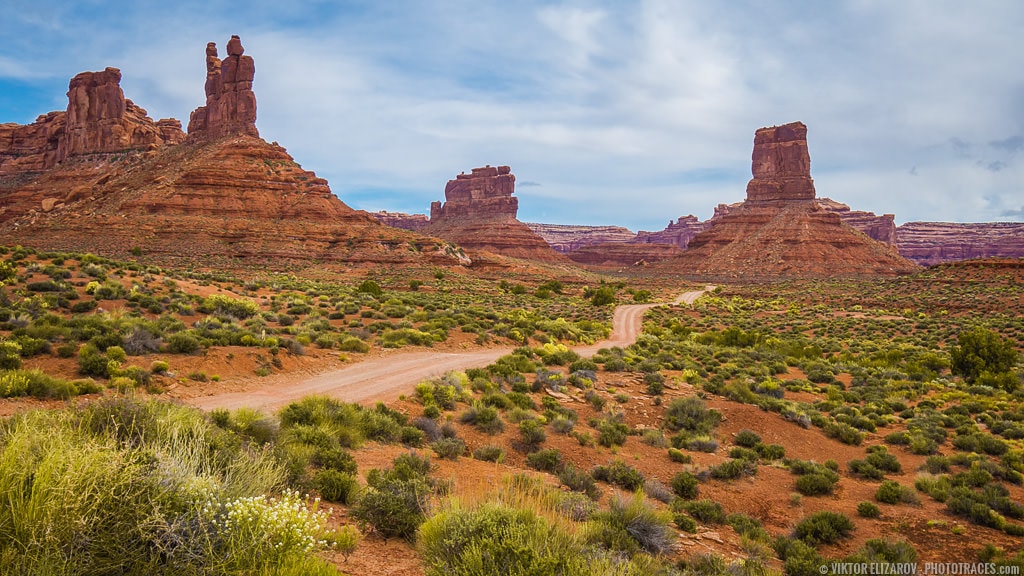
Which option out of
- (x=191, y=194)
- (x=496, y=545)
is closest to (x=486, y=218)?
(x=191, y=194)

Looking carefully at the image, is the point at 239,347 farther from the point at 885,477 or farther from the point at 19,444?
the point at 885,477

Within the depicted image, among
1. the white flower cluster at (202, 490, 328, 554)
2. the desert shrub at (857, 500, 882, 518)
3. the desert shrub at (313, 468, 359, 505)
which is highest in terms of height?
the white flower cluster at (202, 490, 328, 554)

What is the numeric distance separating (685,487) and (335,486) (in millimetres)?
6435

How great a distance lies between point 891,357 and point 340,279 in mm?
50317

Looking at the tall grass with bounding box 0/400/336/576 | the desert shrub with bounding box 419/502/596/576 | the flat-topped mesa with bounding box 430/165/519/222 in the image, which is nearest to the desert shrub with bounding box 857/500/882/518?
the desert shrub with bounding box 419/502/596/576

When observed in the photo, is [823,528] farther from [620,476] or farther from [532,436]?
[532,436]

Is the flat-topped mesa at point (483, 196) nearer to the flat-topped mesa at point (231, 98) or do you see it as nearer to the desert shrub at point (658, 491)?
the flat-topped mesa at point (231, 98)

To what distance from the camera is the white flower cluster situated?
357 cm

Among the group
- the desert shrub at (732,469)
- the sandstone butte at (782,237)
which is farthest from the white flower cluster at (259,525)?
the sandstone butte at (782,237)

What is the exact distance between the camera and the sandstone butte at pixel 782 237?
10475 cm

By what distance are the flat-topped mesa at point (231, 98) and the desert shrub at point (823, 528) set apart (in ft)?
351

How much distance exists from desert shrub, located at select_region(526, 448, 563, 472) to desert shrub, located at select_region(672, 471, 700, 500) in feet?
7.28

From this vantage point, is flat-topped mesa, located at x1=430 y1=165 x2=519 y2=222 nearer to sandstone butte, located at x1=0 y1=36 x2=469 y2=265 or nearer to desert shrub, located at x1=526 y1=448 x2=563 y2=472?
sandstone butte, located at x1=0 y1=36 x2=469 y2=265

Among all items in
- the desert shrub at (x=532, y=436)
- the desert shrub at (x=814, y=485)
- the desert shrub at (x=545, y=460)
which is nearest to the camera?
the desert shrub at (x=545, y=460)
